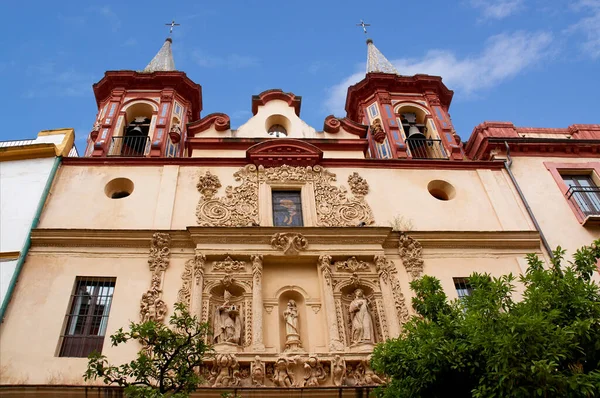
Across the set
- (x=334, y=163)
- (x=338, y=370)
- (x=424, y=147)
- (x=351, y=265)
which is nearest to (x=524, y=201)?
(x=424, y=147)

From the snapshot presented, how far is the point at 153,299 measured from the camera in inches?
496

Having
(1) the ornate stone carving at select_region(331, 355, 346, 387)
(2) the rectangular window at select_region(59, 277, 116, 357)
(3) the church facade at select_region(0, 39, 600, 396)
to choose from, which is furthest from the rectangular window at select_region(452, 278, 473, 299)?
(2) the rectangular window at select_region(59, 277, 116, 357)

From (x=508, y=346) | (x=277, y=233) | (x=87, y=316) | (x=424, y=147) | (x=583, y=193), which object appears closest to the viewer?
(x=508, y=346)

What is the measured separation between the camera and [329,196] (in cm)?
1563

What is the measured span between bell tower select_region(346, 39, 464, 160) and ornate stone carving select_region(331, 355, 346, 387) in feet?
26.4

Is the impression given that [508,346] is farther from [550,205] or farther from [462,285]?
[550,205]

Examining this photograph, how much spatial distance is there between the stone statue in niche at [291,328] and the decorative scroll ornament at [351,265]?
1.50 m

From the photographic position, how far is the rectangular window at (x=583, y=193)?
15893 millimetres

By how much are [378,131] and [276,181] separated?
16.0 feet

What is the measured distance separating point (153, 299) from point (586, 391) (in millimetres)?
8762

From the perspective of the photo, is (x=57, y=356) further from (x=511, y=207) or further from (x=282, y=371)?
(x=511, y=207)

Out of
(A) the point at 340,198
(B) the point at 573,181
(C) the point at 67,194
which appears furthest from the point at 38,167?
(B) the point at 573,181

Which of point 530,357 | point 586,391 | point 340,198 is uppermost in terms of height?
point 340,198

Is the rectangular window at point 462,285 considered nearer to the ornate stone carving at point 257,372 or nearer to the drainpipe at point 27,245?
the ornate stone carving at point 257,372
